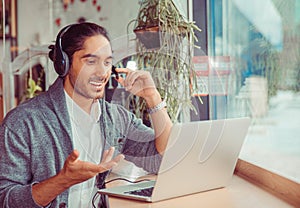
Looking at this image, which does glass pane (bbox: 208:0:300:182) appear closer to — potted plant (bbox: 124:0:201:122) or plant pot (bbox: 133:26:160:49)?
potted plant (bbox: 124:0:201:122)

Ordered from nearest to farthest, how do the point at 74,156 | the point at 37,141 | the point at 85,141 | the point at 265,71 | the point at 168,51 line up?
the point at 74,156 → the point at 37,141 → the point at 85,141 → the point at 265,71 → the point at 168,51

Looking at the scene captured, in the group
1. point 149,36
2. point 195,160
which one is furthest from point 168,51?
point 195,160

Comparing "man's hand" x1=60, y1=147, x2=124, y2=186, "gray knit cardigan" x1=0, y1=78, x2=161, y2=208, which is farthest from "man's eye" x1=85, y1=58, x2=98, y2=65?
"man's hand" x1=60, y1=147, x2=124, y2=186

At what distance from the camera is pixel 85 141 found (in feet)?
4.13

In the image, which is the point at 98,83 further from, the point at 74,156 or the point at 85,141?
the point at 74,156

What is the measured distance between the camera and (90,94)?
4.10 ft

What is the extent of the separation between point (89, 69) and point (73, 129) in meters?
0.19

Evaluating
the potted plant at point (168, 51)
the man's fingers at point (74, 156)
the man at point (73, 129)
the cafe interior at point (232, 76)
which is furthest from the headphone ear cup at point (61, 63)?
the man's fingers at point (74, 156)

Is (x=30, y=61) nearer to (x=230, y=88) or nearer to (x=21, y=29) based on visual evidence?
(x=21, y=29)

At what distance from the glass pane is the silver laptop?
0.19m

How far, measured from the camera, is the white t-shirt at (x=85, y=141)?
1229mm

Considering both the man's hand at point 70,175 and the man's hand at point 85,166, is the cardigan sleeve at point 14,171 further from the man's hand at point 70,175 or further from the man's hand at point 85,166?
the man's hand at point 85,166

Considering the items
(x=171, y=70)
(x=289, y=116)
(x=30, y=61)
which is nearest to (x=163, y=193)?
(x=289, y=116)

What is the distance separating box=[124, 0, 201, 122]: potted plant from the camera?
147 centimetres
